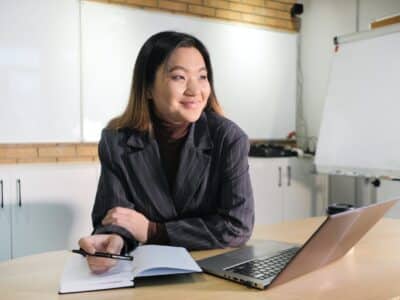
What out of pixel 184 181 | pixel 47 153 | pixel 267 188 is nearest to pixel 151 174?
pixel 184 181

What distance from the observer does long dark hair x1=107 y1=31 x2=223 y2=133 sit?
1.41m

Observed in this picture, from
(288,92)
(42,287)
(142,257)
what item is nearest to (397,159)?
(288,92)

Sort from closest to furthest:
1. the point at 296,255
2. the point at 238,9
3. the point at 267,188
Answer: the point at 296,255 < the point at 267,188 < the point at 238,9

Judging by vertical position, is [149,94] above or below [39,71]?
below

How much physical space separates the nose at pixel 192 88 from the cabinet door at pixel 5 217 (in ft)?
5.44

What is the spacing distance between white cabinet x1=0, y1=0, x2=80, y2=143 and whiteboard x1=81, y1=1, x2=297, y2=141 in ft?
0.28

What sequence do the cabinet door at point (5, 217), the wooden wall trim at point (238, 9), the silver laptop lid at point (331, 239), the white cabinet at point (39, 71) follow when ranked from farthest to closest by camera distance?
the wooden wall trim at point (238, 9), the white cabinet at point (39, 71), the cabinet door at point (5, 217), the silver laptop lid at point (331, 239)

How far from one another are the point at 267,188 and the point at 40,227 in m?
1.78

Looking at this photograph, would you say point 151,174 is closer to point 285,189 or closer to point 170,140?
point 170,140

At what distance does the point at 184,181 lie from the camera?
Result: 55.0 inches

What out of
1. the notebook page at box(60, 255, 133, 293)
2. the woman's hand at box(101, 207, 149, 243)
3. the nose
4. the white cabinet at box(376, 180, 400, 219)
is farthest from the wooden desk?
the white cabinet at box(376, 180, 400, 219)

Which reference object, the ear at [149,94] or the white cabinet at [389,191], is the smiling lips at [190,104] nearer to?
the ear at [149,94]

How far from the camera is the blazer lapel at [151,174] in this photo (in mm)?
1380

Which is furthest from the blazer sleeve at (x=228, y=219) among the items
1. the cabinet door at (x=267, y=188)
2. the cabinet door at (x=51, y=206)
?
the cabinet door at (x=267, y=188)
